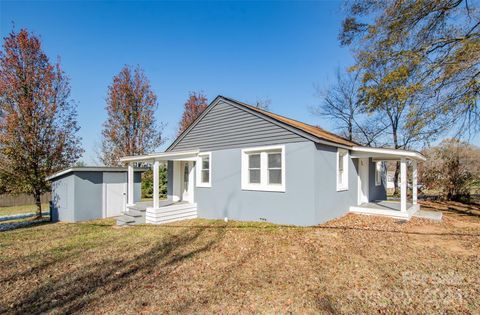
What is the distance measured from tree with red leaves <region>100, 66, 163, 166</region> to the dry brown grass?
11.1 meters

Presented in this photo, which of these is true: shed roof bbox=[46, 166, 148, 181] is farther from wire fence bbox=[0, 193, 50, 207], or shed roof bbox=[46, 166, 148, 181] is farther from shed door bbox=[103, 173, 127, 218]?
wire fence bbox=[0, 193, 50, 207]

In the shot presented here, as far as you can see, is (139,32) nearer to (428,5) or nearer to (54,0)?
(54,0)

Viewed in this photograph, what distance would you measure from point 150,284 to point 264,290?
202 centimetres

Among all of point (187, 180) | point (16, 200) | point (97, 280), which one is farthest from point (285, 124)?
point (16, 200)

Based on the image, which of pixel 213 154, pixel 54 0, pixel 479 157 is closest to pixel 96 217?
pixel 213 154

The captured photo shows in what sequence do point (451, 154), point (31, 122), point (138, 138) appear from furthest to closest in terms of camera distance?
point (138, 138) → point (451, 154) → point (31, 122)

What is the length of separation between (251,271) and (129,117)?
55.5 feet

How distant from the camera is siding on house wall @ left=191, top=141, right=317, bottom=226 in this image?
8.45 m

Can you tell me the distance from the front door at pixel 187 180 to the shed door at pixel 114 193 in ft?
12.1

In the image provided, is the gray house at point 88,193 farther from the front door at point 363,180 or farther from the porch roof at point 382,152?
the front door at point 363,180

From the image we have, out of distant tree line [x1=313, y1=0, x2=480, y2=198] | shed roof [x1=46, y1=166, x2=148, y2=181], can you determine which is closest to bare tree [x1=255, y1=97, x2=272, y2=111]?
distant tree line [x1=313, y1=0, x2=480, y2=198]

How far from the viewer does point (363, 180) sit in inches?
481

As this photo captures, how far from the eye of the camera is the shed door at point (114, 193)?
13.2 metres

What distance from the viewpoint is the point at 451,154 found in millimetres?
15766
